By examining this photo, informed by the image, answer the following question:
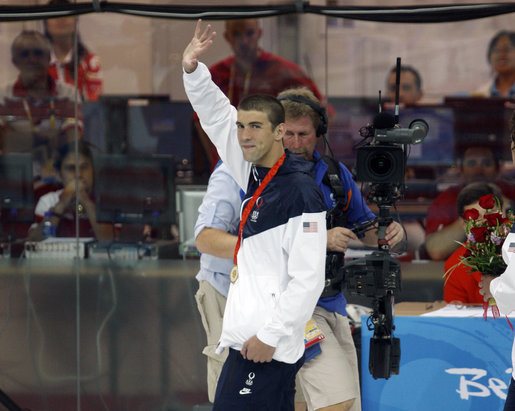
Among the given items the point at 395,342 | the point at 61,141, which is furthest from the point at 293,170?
the point at 61,141

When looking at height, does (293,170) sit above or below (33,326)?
above

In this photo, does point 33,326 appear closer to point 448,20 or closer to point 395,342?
point 395,342

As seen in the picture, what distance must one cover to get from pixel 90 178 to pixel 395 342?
9.08 ft

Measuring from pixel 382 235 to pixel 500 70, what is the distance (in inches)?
93.7

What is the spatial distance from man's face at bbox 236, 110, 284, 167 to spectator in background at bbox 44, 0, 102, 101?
2623 millimetres

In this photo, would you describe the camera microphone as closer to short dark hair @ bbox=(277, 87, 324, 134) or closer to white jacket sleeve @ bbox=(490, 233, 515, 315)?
short dark hair @ bbox=(277, 87, 324, 134)

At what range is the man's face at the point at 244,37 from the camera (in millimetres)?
5777

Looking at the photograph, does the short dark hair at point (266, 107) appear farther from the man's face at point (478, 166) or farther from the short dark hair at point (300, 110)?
the man's face at point (478, 166)

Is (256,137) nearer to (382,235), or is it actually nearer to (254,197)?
(254,197)

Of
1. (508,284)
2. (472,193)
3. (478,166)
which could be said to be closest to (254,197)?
(508,284)

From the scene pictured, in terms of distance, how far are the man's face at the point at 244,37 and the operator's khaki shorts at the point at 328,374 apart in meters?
2.35

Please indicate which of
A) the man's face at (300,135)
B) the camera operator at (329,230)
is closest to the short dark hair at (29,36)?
the camera operator at (329,230)

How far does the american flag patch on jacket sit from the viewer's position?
128 inches

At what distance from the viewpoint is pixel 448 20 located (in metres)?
5.55
